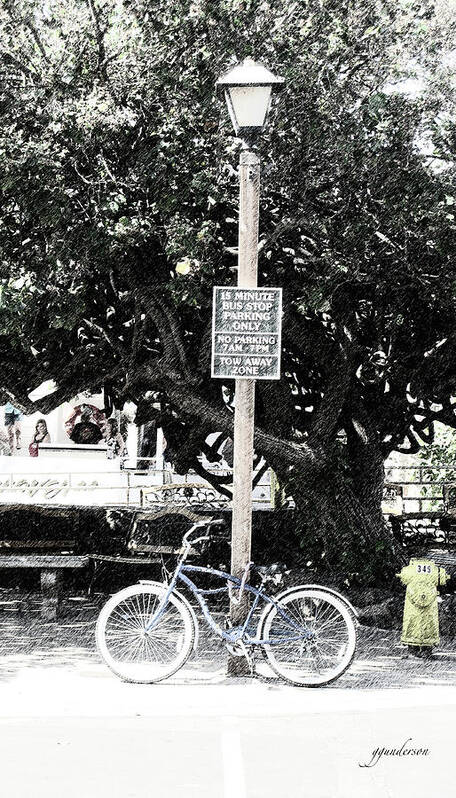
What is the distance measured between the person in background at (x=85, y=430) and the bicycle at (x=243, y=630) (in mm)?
17672

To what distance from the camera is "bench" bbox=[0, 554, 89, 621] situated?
1123 centimetres

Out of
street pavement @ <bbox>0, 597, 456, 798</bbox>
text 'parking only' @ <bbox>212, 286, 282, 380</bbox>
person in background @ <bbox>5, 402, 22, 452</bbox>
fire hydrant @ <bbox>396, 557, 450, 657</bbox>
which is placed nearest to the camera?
street pavement @ <bbox>0, 597, 456, 798</bbox>

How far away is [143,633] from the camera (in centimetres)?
828

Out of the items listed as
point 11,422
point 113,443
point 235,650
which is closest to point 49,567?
point 235,650

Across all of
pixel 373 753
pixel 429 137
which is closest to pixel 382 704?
pixel 373 753

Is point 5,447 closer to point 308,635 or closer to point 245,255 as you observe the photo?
point 245,255

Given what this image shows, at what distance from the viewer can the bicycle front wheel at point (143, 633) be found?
324 inches

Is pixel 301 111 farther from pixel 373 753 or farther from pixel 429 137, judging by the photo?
pixel 373 753

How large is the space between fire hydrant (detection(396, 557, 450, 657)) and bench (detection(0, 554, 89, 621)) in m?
3.50

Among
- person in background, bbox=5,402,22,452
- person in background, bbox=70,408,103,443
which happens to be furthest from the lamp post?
A: person in background, bbox=5,402,22,452

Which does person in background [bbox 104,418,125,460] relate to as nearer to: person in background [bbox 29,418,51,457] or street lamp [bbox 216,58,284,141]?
person in background [bbox 29,418,51,457]

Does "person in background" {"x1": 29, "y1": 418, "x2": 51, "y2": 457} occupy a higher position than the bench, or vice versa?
"person in background" {"x1": 29, "y1": 418, "x2": 51, "y2": 457}

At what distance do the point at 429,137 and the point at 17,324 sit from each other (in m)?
4.15

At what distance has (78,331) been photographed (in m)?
12.4
